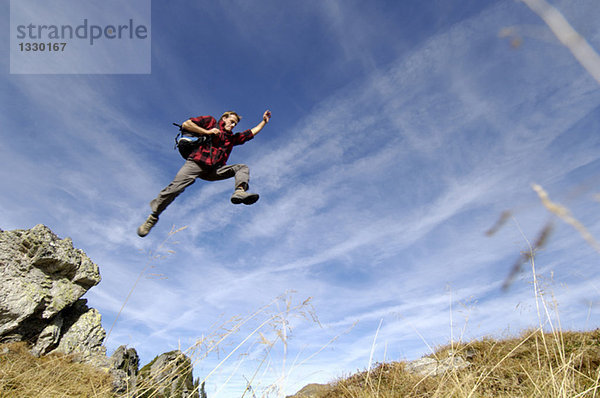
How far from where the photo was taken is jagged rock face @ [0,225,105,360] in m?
10.8

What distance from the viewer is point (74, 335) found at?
40.5ft

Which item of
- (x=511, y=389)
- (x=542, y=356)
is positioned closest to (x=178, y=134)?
(x=511, y=389)

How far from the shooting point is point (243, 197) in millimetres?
6035

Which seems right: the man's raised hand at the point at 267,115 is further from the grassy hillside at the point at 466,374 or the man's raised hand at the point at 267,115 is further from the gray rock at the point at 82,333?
the gray rock at the point at 82,333

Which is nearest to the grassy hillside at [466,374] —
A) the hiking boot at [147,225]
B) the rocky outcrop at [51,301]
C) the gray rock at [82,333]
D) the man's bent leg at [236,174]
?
the rocky outcrop at [51,301]

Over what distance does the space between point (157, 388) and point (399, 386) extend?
18.2ft

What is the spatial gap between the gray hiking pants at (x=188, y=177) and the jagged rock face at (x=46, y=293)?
775cm

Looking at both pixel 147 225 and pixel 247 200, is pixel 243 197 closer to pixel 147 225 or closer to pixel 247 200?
pixel 247 200

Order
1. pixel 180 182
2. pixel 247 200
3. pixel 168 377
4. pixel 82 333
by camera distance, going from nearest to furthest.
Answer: pixel 168 377 < pixel 247 200 < pixel 180 182 < pixel 82 333

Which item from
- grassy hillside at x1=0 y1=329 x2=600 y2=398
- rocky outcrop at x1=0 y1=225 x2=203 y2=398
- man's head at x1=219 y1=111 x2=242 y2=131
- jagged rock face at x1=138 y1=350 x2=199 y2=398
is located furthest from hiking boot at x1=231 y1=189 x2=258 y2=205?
rocky outcrop at x1=0 y1=225 x2=203 y2=398

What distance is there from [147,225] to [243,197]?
239 cm

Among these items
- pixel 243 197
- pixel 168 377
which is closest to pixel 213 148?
pixel 243 197

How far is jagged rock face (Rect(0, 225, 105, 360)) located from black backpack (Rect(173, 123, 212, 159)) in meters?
8.81

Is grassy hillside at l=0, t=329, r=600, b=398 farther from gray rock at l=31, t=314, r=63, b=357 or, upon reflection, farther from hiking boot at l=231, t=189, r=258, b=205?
hiking boot at l=231, t=189, r=258, b=205
